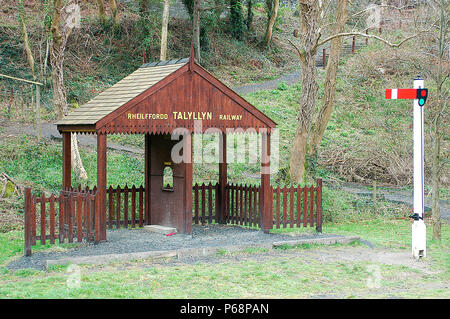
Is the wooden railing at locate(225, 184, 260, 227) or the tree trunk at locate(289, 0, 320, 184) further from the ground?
the tree trunk at locate(289, 0, 320, 184)

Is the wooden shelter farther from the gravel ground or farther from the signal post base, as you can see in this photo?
the signal post base

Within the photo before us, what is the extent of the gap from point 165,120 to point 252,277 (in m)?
4.53

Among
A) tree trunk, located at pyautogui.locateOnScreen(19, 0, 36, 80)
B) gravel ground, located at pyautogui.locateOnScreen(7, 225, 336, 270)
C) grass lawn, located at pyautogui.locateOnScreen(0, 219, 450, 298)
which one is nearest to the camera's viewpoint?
grass lawn, located at pyautogui.locateOnScreen(0, 219, 450, 298)

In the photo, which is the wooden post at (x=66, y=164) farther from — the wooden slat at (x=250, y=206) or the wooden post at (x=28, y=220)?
the wooden slat at (x=250, y=206)

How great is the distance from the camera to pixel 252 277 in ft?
31.0

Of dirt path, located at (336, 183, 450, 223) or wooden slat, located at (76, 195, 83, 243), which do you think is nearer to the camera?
wooden slat, located at (76, 195, 83, 243)

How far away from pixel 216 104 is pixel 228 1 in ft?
106

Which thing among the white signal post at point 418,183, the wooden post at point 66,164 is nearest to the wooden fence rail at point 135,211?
the wooden post at point 66,164

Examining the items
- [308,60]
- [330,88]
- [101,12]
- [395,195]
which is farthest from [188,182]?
[101,12]

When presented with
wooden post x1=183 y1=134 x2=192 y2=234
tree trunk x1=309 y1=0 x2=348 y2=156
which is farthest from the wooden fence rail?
tree trunk x1=309 y1=0 x2=348 y2=156

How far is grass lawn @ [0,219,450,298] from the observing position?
8.29m

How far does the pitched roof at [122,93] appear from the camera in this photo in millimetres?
12117

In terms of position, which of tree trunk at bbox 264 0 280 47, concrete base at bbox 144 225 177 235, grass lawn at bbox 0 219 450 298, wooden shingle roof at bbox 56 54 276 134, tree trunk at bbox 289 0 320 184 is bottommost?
grass lawn at bbox 0 219 450 298

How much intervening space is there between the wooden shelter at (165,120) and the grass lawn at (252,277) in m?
2.08
